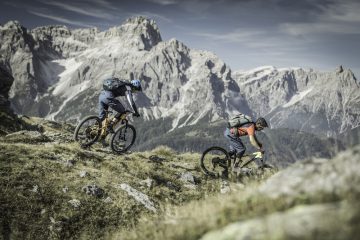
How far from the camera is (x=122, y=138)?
20406 mm

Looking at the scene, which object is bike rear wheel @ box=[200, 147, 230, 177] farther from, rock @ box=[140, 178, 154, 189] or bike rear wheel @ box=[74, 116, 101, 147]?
bike rear wheel @ box=[74, 116, 101, 147]

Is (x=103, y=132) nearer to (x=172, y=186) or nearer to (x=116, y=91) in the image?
(x=116, y=91)

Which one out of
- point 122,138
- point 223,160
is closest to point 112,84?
point 122,138

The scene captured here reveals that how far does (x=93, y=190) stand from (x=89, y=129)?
5605 millimetres

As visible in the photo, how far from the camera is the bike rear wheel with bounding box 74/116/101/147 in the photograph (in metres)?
19.6

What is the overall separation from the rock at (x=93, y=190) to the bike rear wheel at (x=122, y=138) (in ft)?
16.7

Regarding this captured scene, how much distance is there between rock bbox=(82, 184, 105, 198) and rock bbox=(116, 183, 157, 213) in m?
1.02

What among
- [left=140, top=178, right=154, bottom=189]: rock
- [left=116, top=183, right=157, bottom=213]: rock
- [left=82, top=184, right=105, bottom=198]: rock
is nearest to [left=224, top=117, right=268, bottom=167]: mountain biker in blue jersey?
[left=140, top=178, right=154, bottom=189]: rock

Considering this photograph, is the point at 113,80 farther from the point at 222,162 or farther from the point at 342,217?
the point at 342,217

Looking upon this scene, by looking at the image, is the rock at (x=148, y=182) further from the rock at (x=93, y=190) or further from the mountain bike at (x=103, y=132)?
the mountain bike at (x=103, y=132)

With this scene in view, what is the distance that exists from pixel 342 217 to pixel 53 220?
10.4m

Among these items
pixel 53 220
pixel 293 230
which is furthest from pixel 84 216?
pixel 293 230

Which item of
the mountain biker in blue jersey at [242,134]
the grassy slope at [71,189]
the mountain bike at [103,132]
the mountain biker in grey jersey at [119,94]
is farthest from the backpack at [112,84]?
the mountain biker in blue jersey at [242,134]

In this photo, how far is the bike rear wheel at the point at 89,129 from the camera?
64.3 ft
